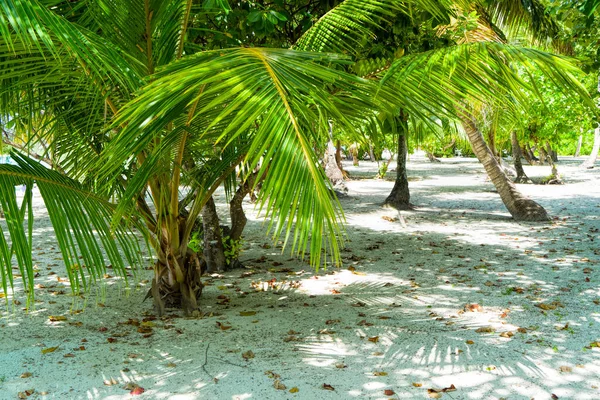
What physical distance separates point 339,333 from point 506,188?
26.0 ft

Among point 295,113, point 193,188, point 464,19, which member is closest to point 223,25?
point 193,188

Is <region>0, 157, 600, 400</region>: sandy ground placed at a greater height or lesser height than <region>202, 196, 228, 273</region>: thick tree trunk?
lesser

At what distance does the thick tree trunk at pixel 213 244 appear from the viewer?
7312mm

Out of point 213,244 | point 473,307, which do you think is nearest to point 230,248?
point 213,244

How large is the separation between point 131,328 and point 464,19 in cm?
437

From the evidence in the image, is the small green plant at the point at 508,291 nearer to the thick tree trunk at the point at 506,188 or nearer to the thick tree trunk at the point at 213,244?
the thick tree trunk at the point at 213,244

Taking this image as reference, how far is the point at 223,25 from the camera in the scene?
5.77 m

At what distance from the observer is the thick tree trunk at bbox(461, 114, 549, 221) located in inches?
432

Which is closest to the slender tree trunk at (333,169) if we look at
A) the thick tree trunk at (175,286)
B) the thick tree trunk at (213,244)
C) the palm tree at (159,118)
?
the thick tree trunk at (213,244)

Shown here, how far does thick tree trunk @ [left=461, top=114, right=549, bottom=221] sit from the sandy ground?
2.66m

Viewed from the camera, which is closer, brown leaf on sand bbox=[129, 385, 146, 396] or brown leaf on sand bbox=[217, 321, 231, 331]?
brown leaf on sand bbox=[129, 385, 146, 396]

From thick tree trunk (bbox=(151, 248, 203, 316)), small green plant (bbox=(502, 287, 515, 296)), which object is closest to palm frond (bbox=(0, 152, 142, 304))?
thick tree trunk (bbox=(151, 248, 203, 316))

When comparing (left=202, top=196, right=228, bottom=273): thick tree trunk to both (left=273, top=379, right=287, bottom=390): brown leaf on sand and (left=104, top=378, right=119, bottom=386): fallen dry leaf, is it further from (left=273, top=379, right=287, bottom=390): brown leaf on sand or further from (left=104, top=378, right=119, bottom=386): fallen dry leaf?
(left=273, top=379, right=287, bottom=390): brown leaf on sand

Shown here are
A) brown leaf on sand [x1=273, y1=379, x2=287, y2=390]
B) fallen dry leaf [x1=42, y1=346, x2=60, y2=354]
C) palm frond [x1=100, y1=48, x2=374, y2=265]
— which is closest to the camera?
palm frond [x1=100, y1=48, x2=374, y2=265]
